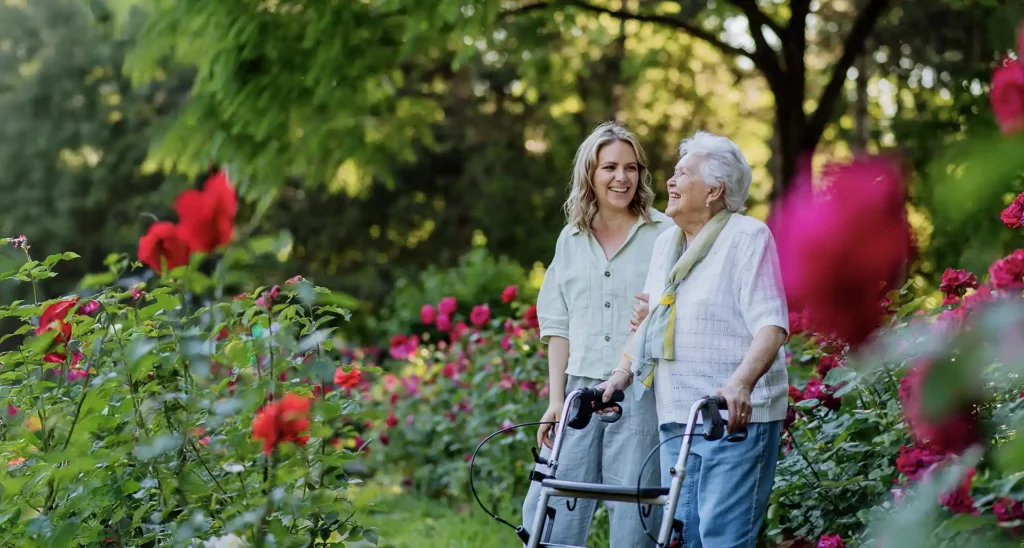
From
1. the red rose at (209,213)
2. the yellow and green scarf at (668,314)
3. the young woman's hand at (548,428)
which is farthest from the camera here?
the young woman's hand at (548,428)

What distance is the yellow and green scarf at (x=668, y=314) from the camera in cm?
285

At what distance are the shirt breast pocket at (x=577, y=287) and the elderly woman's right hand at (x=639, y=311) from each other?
0.88 feet

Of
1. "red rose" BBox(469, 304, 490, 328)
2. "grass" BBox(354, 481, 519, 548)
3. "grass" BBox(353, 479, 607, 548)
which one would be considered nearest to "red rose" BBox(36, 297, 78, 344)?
Answer: "grass" BBox(353, 479, 607, 548)

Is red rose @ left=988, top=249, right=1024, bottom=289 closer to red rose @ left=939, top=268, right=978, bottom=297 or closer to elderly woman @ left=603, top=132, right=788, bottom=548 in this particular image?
elderly woman @ left=603, top=132, right=788, bottom=548

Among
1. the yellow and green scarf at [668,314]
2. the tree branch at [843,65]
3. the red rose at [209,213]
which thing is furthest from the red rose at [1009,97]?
the tree branch at [843,65]

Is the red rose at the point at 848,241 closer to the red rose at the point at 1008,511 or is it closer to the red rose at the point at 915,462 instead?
the red rose at the point at 1008,511

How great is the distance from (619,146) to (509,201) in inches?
468

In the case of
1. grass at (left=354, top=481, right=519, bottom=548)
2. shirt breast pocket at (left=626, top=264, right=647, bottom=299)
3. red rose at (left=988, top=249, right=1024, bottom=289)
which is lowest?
grass at (left=354, top=481, right=519, bottom=548)

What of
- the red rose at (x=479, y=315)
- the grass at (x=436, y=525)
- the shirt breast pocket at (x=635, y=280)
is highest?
the shirt breast pocket at (x=635, y=280)

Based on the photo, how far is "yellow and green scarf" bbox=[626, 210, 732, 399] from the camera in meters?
2.85

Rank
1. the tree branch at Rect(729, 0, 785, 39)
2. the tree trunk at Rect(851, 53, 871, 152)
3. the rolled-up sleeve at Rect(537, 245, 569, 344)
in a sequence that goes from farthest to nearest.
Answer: the tree trunk at Rect(851, 53, 871, 152) < the tree branch at Rect(729, 0, 785, 39) < the rolled-up sleeve at Rect(537, 245, 569, 344)

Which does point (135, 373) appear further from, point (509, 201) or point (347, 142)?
point (509, 201)

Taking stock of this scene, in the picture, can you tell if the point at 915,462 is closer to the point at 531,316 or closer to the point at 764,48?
the point at 531,316

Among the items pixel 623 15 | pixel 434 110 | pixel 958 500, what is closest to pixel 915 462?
pixel 958 500
